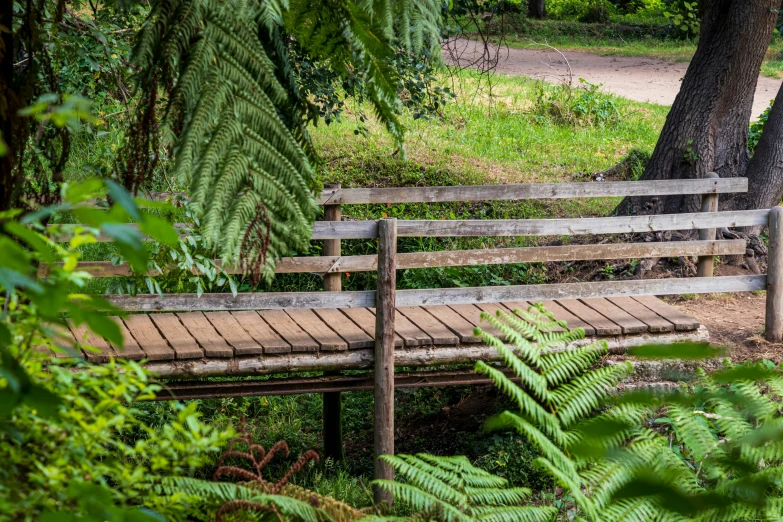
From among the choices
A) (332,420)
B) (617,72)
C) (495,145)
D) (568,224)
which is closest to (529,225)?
(568,224)

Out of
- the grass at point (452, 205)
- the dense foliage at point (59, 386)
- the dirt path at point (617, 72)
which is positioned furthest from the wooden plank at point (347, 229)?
the dirt path at point (617, 72)

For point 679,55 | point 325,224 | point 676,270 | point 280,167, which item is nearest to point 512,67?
point 679,55

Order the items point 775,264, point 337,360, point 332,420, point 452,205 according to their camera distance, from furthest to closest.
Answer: point 452,205
point 332,420
point 775,264
point 337,360

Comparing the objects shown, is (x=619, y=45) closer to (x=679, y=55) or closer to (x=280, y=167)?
(x=679, y=55)

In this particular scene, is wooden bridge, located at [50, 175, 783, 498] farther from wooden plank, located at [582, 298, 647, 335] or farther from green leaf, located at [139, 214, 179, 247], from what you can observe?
green leaf, located at [139, 214, 179, 247]

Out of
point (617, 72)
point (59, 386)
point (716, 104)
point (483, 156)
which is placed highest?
point (617, 72)

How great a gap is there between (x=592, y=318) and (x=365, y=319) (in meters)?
1.61

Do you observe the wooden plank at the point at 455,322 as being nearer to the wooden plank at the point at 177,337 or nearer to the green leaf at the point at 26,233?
the wooden plank at the point at 177,337

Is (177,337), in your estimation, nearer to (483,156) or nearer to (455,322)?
(455,322)

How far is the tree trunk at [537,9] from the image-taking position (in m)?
24.1

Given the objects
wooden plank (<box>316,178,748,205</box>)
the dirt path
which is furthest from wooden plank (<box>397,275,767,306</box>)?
the dirt path

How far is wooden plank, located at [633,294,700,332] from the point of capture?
5.86 metres

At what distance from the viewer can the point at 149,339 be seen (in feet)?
17.4

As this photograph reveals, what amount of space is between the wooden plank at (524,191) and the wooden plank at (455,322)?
4.06 ft
